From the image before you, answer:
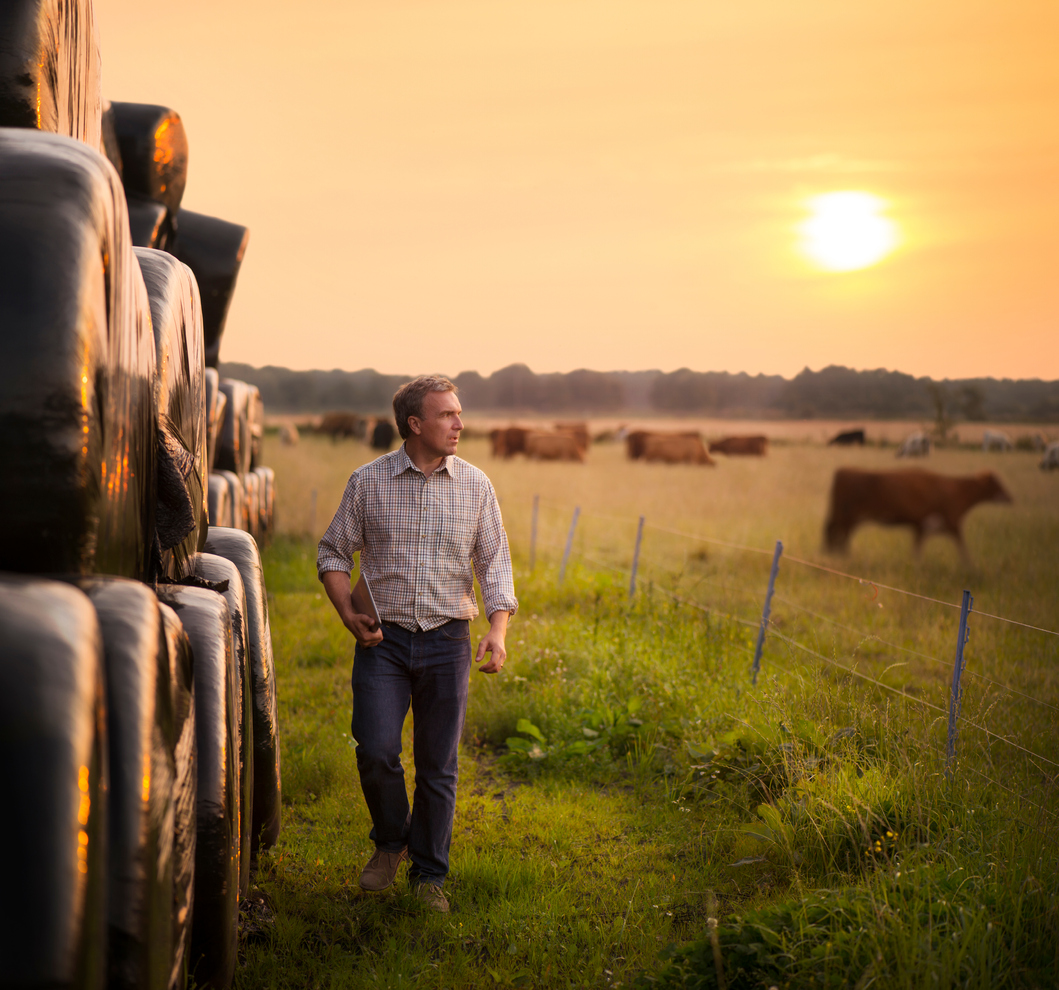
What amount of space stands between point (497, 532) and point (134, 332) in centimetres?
173

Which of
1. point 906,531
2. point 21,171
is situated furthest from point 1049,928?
point 906,531

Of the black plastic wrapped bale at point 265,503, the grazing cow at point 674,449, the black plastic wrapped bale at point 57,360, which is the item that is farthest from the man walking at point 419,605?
the grazing cow at point 674,449

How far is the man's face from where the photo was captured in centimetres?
347

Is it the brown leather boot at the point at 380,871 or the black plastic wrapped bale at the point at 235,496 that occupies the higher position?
the black plastic wrapped bale at the point at 235,496

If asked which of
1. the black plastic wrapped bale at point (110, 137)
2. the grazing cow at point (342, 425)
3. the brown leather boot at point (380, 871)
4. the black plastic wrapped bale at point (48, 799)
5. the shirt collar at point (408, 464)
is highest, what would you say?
the black plastic wrapped bale at point (110, 137)

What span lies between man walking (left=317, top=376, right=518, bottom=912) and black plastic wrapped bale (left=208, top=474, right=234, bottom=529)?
402 cm

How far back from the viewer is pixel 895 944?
270cm

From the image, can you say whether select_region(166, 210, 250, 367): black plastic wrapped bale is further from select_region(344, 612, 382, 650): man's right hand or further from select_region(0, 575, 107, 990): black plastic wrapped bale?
select_region(0, 575, 107, 990): black plastic wrapped bale

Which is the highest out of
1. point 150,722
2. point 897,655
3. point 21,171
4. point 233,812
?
point 21,171

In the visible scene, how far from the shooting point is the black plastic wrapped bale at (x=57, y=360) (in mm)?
1747

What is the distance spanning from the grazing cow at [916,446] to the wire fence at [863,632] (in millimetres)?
13941

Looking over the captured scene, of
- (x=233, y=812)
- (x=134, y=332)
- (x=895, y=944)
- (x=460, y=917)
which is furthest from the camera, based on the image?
(x=460, y=917)

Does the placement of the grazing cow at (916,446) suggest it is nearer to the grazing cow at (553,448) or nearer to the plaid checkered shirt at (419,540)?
the grazing cow at (553,448)

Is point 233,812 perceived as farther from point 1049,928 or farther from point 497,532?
point 1049,928
